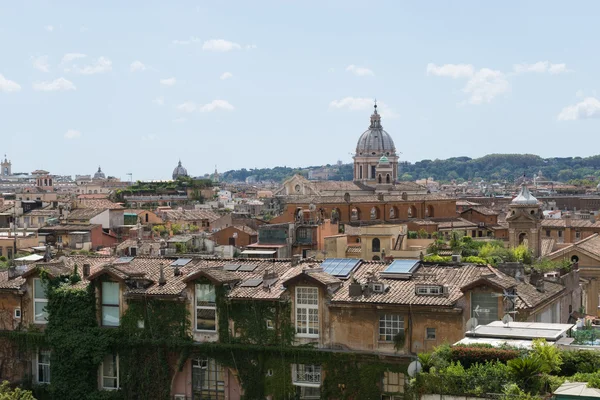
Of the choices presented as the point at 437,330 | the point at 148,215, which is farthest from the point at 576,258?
the point at 148,215

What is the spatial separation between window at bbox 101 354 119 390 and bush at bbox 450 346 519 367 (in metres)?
14.2

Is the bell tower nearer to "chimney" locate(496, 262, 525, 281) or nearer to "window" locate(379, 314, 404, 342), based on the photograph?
"chimney" locate(496, 262, 525, 281)

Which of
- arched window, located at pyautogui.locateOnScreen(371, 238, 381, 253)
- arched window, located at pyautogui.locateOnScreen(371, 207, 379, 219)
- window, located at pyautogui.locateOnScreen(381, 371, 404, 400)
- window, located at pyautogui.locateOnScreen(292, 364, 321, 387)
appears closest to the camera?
window, located at pyautogui.locateOnScreen(381, 371, 404, 400)

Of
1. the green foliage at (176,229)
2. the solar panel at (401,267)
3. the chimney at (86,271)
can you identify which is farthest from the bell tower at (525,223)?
the chimney at (86,271)

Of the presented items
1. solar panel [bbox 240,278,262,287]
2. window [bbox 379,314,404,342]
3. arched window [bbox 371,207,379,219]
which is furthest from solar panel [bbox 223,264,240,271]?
arched window [bbox 371,207,379,219]

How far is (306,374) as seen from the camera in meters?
28.4

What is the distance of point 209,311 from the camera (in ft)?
97.1

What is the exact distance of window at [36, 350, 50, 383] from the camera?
31.5m

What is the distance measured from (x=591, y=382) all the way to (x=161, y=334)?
1594cm

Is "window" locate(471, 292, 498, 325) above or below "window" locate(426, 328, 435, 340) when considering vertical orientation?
above

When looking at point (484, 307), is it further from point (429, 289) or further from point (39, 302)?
point (39, 302)

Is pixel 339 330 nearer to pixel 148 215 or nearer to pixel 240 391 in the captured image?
pixel 240 391

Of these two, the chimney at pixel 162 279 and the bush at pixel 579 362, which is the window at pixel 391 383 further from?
the bush at pixel 579 362

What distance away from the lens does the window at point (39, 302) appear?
3156 cm
